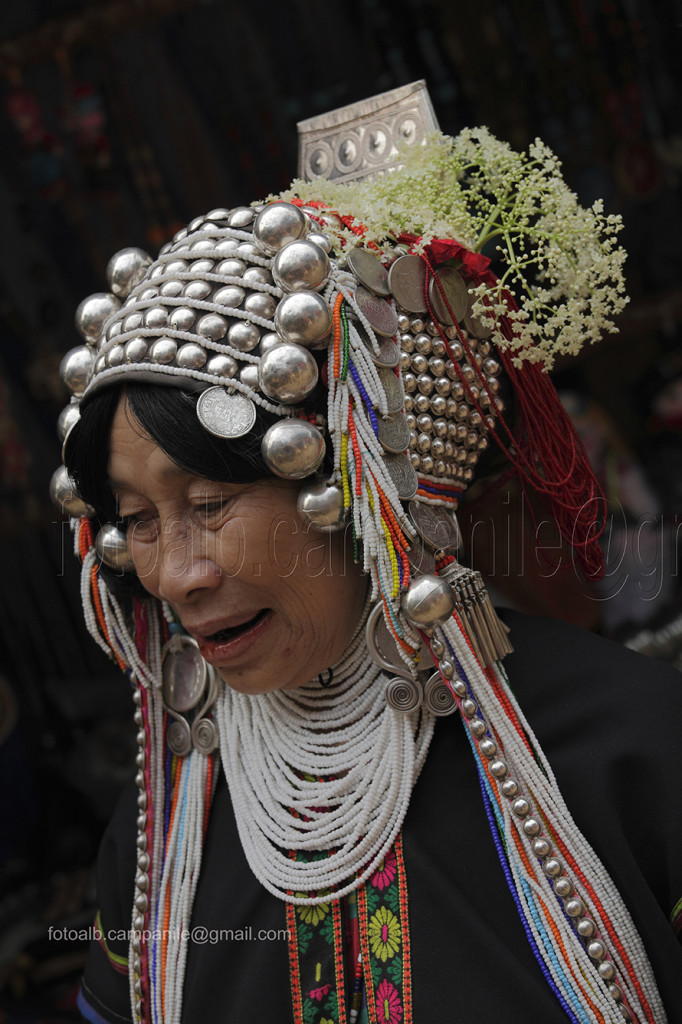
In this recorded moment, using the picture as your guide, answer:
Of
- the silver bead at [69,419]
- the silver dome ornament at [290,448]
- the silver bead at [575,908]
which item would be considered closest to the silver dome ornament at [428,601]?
the silver dome ornament at [290,448]

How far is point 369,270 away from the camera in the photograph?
156cm

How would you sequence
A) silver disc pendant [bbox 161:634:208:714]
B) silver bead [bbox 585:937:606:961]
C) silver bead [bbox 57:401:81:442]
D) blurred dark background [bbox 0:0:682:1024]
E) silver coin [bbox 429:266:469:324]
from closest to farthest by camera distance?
silver bead [bbox 585:937:606:961], silver coin [bbox 429:266:469:324], silver bead [bbox 57:401:81:442], silver disc pendant [bbox 161:634:208:714], blurred dark background [bbox 0:0:682:1024]

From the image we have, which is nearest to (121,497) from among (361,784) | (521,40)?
(361,784)

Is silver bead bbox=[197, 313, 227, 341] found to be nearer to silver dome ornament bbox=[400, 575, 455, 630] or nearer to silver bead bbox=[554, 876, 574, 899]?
silver dome ornament bbox=[400, 575, 455, 630]

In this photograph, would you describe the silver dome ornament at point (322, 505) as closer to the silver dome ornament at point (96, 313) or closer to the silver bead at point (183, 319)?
the silver bead at point (183, 319)

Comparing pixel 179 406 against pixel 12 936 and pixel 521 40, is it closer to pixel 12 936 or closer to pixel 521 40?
pixel 521 40

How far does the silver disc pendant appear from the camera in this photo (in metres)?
1.85

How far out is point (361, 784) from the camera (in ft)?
5.28

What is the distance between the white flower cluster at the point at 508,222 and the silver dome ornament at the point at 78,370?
51 centimetres

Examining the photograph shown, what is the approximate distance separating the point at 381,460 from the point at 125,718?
2.52 meters

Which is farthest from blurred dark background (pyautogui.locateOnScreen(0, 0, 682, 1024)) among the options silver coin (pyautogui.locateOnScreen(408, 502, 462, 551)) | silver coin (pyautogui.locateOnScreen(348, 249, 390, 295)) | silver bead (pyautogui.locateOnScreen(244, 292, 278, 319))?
silver bead (pyautogui.locateOnScreen(244, 292, 278, 319))

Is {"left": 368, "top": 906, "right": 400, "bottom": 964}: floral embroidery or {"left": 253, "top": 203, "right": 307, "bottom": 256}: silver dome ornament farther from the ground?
{"left": 253, "top": 203, "right": 307, "bottom": 256}: silver dome ornament

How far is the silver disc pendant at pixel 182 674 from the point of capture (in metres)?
1.85

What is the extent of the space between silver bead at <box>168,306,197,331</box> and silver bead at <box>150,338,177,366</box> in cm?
3
